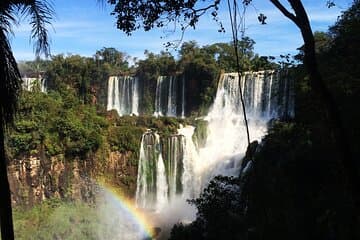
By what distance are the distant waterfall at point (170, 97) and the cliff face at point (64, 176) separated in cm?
740

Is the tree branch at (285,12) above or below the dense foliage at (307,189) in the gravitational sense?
above

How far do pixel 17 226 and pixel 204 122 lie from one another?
42.0 ft

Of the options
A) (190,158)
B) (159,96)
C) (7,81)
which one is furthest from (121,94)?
(7,81)

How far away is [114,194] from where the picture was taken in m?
28.8

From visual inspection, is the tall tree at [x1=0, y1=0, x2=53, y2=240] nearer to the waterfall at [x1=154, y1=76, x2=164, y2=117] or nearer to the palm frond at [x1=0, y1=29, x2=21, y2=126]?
the palm frond at [x1=0, y1=29, x2=21, y2=126]

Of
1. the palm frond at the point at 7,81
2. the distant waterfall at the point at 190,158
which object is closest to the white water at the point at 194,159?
the distant waterfall at the point at 190,158

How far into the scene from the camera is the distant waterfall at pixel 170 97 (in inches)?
1359

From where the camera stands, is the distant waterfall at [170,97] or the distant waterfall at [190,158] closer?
the distant waterfall at [190,158]

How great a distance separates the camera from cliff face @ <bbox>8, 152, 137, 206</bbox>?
26.6m

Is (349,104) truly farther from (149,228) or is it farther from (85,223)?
(85,223)

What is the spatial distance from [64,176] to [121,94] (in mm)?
11769

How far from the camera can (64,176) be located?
27500 mm

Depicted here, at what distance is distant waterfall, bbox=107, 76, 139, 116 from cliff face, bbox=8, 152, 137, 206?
927cm

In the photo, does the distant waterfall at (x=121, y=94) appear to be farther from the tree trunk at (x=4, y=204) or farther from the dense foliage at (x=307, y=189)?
the tree trunk at (x=4, y=204)
